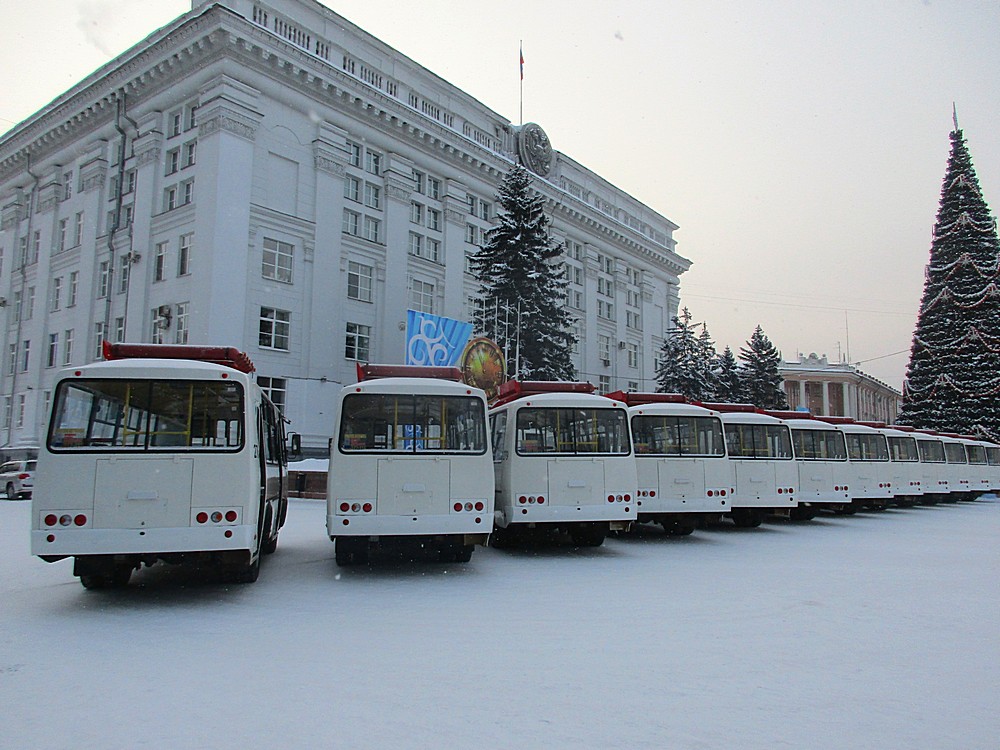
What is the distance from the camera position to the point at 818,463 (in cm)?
1836

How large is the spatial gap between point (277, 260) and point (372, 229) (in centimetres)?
668

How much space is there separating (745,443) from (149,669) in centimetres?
1361

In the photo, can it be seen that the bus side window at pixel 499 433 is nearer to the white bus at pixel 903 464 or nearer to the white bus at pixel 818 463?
the white bus at pixel 818 463

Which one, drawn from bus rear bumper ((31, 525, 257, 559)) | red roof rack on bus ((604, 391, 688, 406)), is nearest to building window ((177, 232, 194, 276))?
red roof rack on bus ((604, 391, 688, 406))

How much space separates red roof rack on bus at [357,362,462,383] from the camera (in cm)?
1168

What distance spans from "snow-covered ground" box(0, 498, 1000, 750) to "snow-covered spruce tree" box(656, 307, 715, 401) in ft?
130

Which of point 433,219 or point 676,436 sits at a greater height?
point 433,219

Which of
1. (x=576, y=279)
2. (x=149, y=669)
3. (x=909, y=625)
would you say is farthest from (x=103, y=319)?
(x=909, y=625)

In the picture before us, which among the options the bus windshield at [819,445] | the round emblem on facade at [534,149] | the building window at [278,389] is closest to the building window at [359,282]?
the building window at [278,389]

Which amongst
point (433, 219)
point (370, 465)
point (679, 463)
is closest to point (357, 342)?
point (433, 219)

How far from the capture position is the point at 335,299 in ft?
126

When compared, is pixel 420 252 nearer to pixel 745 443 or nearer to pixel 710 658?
pixel 745 443

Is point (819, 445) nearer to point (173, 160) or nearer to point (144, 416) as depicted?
point (144, 416)

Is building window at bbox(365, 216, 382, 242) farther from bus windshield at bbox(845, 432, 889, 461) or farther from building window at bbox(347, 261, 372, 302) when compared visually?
bus windshield at bbox(845, 432, 889, 461)
